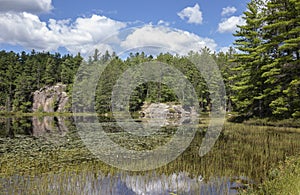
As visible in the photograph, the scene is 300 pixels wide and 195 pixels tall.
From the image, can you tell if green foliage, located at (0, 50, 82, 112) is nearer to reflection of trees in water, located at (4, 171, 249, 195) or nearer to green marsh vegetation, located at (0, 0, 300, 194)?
green marsh vegetation, located at (0, 0, 300, 194)

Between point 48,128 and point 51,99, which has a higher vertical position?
point 51,99

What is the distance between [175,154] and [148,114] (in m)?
35.7

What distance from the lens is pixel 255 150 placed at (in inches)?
466

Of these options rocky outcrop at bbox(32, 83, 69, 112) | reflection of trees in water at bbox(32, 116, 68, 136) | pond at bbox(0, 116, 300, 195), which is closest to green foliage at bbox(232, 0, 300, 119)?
pond at bbox(0, 116, 300, 195)

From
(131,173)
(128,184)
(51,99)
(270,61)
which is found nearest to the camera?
(128,184)

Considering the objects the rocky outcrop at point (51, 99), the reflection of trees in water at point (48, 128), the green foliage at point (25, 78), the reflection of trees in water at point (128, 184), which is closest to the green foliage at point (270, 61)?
the reflection of trees in water at point (128, 184)

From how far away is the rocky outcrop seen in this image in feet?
199

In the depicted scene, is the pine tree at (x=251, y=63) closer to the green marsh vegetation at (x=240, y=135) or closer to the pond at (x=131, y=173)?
the green marsh vegetation at (x=240, y=135)

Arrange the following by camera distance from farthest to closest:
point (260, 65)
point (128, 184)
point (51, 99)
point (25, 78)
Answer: point (25, 78)
point (51, 99)
point (260, 65)
point (128, 184)

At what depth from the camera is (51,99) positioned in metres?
62.8

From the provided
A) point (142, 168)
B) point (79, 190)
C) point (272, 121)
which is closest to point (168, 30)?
point (142, 168)

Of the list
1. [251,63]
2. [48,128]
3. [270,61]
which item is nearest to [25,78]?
[48,128]

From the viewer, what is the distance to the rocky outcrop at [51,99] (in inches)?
2391

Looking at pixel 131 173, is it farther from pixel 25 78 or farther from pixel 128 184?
pixel 25 78
